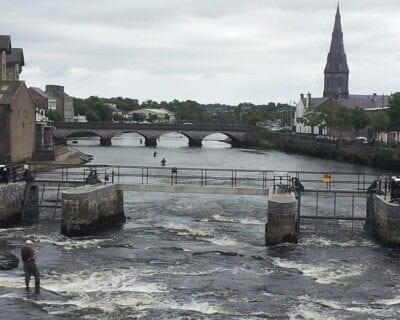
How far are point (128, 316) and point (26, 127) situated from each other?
64316 millimetres

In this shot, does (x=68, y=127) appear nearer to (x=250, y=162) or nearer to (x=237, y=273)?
(x=250, y=162)

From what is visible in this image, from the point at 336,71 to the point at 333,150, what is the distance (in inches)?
3529

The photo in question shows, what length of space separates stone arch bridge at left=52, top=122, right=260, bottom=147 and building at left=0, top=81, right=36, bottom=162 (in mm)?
53330

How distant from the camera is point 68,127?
139m

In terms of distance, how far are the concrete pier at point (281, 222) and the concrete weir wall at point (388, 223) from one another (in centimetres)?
464

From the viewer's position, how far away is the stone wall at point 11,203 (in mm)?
38938

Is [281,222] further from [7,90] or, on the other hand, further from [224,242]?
[7,90]

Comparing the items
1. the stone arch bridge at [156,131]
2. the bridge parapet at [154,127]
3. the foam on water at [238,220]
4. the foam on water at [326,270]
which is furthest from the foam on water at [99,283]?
the bridge parapet at [154,127]

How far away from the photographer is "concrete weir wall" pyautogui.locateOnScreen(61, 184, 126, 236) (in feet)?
118

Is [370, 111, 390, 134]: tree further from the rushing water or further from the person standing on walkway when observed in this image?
the person standing on walkway

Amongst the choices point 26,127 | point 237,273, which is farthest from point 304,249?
point 26,127

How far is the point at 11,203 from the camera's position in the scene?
40000 millimetres

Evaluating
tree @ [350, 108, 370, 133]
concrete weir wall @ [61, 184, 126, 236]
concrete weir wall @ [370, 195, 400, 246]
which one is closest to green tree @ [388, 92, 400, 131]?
tree @ [350, 108, 370, 133]

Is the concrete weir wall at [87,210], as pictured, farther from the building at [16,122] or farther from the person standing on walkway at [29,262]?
the building at [16,122]
